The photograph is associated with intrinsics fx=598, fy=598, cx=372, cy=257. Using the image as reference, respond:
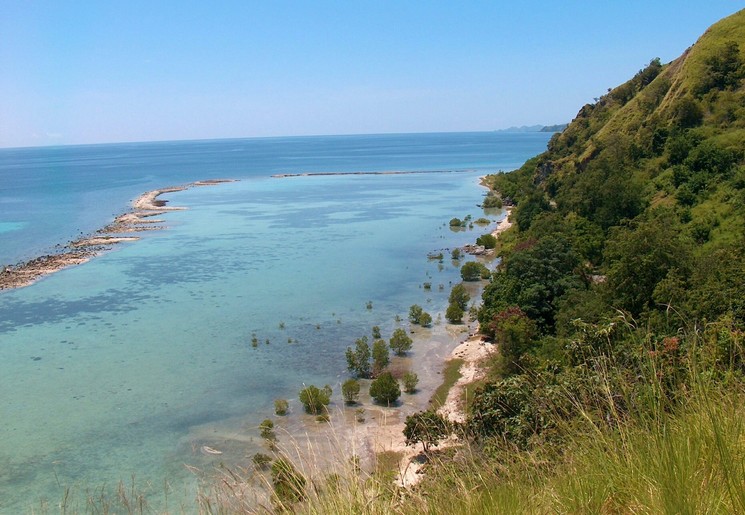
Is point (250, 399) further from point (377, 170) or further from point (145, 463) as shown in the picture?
point (377, 170)

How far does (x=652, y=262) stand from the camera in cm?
2039

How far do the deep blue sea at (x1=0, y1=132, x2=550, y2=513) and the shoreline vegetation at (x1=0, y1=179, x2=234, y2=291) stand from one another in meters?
1.55

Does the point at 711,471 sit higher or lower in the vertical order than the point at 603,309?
higher

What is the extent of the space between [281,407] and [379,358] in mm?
5354

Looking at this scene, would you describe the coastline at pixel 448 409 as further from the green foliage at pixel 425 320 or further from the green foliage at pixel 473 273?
the green foliage at pixel 473 273

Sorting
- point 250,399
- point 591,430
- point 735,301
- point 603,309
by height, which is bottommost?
point 250,399

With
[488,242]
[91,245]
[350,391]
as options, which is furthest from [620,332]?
[91,245]

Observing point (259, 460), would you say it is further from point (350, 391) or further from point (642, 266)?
point (642, 266)

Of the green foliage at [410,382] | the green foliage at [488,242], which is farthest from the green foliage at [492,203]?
the green foliage at [410,382]

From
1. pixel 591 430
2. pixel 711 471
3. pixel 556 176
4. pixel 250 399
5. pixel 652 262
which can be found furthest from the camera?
pixel 556 176

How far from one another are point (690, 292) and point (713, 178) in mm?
18018

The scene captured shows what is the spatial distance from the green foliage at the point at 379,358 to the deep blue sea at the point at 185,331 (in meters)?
1.47

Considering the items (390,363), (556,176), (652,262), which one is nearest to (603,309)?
(652,262)

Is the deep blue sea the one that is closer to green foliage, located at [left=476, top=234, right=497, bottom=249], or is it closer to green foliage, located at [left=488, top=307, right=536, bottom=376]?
green foliage, located at [left=488, top=307, right=536, bottom=376]
